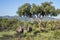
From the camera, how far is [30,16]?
36844 mm

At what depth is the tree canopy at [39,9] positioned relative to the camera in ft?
110

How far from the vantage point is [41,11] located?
34531 millimetres

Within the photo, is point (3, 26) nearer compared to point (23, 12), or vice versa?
point (3, 26)

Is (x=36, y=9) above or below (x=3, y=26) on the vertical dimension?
above

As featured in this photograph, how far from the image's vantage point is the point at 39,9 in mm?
34375

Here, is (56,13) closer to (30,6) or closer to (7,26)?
(30,6)

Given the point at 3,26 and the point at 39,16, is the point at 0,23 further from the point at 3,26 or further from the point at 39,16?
the point at 39,16

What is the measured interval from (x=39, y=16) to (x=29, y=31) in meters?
12.9

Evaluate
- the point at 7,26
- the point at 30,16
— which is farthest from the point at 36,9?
the point at 7,26

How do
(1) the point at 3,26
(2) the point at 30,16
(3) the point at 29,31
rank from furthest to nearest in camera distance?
(2) the point at 30,16 < (1) the point at 3,26 < (3) the point at 29,31

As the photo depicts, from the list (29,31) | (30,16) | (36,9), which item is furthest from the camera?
(30,16)

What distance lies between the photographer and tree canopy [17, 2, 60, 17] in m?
33.5

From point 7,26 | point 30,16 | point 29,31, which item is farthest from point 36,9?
point 29,31

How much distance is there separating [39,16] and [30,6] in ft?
8.38
